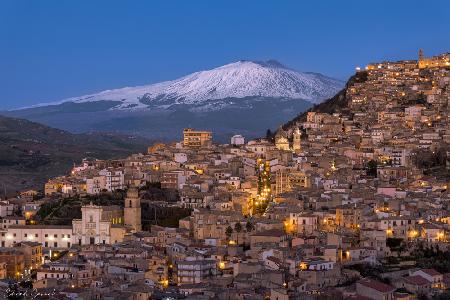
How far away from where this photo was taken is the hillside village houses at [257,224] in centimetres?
2788

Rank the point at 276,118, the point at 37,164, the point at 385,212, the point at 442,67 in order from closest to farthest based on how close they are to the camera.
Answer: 1. the point at 385,212
2. the point at 442,67
3. the point at 37,164
4. the point at 276,118

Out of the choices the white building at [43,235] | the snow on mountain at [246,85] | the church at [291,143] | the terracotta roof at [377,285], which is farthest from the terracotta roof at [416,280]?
the snow on mountain at [246,85]

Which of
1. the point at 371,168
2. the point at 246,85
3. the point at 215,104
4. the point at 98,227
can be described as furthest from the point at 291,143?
the point at 246,85

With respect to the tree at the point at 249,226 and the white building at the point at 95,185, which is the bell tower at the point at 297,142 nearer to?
the white building at the point at 95,185

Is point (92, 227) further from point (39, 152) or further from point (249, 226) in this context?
point (39, 152)

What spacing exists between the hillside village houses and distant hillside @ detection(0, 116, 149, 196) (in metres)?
12.8

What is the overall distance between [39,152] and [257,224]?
43688 millimetres

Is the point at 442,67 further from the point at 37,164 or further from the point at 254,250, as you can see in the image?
the point at 254,250

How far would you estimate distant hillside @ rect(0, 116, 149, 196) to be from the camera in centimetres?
6175

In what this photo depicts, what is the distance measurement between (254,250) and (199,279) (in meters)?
2.49

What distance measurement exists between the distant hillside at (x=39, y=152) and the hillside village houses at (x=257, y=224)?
42.0 ft

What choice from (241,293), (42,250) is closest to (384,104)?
(42,250)

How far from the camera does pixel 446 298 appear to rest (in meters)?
26.9

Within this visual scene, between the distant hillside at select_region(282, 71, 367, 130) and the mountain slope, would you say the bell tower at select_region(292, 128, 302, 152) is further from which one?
the mountain slope
